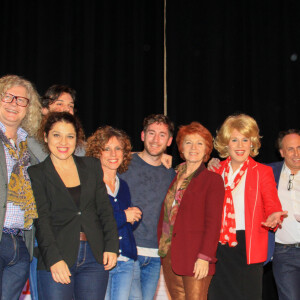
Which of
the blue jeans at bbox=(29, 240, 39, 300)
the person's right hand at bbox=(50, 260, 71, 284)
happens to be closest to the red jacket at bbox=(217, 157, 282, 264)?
the person's right hand at bbox=(50, 260, 71, 284)

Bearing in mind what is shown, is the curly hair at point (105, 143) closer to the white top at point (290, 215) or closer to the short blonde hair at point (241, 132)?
the short blonde hair at point (241, 132)

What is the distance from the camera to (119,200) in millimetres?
2584

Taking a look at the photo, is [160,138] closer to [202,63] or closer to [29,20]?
[202,63]

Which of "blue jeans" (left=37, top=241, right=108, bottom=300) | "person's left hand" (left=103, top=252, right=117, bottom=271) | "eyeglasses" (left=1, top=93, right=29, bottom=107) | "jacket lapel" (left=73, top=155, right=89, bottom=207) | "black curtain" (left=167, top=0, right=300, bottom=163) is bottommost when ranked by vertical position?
"blue jeans" (left=37, top=241, right=108, bottom=300)

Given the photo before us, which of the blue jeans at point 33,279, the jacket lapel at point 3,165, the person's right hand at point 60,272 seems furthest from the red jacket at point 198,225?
the jacket lapel at point 3,165

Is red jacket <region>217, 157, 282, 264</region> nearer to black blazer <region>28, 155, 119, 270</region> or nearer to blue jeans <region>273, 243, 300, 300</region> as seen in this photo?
blue jeans <region>273, 243, 300, 300</region>

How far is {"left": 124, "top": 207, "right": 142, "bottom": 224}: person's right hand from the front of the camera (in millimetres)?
2518

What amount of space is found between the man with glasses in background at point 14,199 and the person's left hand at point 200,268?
0.98 m

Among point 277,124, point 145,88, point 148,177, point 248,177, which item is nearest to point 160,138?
point 148,177

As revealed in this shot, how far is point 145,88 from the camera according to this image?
454cm

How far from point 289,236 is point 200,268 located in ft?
3.47

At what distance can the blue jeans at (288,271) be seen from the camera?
3.04 m

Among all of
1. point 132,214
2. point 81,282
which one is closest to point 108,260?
point 81,282

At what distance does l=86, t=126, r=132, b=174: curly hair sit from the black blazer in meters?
0.40
